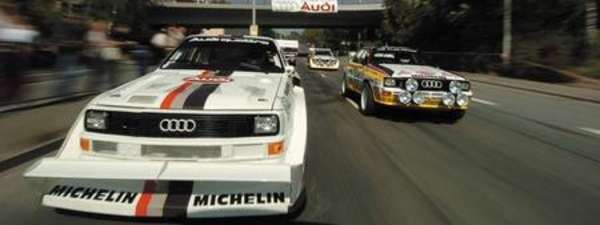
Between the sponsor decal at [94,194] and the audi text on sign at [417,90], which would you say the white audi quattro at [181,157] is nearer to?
the sponsor decal at [94,194]

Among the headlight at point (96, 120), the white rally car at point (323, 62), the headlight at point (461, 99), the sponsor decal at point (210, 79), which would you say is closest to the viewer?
the headlight at point (96, 120)

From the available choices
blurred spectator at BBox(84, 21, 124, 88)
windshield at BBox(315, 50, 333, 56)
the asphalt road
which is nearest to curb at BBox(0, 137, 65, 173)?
the asphalt road

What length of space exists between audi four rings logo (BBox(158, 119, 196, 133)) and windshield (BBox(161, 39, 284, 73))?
88.8 inches

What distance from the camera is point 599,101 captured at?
18.9 m

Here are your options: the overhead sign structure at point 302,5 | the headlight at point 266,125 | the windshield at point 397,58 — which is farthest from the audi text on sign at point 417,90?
the overhead sign structure at point 302,5

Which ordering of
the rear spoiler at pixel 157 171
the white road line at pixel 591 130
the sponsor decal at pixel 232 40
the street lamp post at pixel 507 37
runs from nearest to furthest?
the rear spoiler at pixel 157 171 < the sponsor decal at pixel 232 40 < the white road line at pixel 591 130 < the street lamp post at pixel 507 37

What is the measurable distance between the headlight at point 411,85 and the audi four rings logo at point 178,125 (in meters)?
7.18

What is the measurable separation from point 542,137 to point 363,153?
148 inches

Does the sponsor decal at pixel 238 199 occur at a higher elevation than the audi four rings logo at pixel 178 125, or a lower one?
lower

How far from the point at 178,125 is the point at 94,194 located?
2.67 feet

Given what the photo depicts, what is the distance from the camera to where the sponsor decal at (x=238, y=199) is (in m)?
4.96

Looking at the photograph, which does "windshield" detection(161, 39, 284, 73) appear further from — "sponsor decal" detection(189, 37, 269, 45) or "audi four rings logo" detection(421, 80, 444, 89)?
"audi four rings logo" detection(421, 80, 444, 89)

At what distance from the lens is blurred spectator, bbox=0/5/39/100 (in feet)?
34.2

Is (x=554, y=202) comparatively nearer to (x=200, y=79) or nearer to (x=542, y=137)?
(x=200, y=79)
